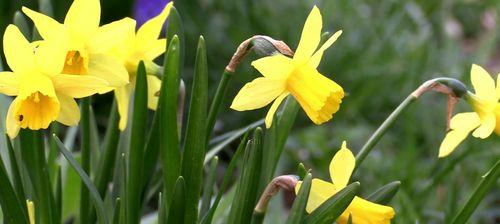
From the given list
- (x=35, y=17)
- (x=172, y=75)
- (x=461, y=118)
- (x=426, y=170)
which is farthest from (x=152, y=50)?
(x=426, y=170)

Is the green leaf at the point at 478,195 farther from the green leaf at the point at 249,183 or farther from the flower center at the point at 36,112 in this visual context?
the flower center at the point at 36,112

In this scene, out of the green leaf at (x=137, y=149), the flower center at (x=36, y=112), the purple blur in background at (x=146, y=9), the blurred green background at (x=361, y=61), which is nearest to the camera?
the flower center at (x=36, y=112)

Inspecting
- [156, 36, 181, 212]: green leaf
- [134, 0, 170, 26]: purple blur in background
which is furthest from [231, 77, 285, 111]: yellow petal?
[134, 0, 170, 26]: purple blur in background

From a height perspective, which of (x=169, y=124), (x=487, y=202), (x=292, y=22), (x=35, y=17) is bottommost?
(x=487, y=202)

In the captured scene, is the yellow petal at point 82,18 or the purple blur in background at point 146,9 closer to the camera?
the yellow petal at point 82,18

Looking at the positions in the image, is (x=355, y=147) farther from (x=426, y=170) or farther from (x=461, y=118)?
(x=461, y=118)

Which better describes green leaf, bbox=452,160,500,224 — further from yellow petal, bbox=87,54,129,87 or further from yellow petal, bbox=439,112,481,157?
yellow petal, bbox=87,54,129,87

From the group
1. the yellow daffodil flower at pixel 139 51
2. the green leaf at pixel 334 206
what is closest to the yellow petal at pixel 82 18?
the yellow daffodil flower at pixel 139 51
